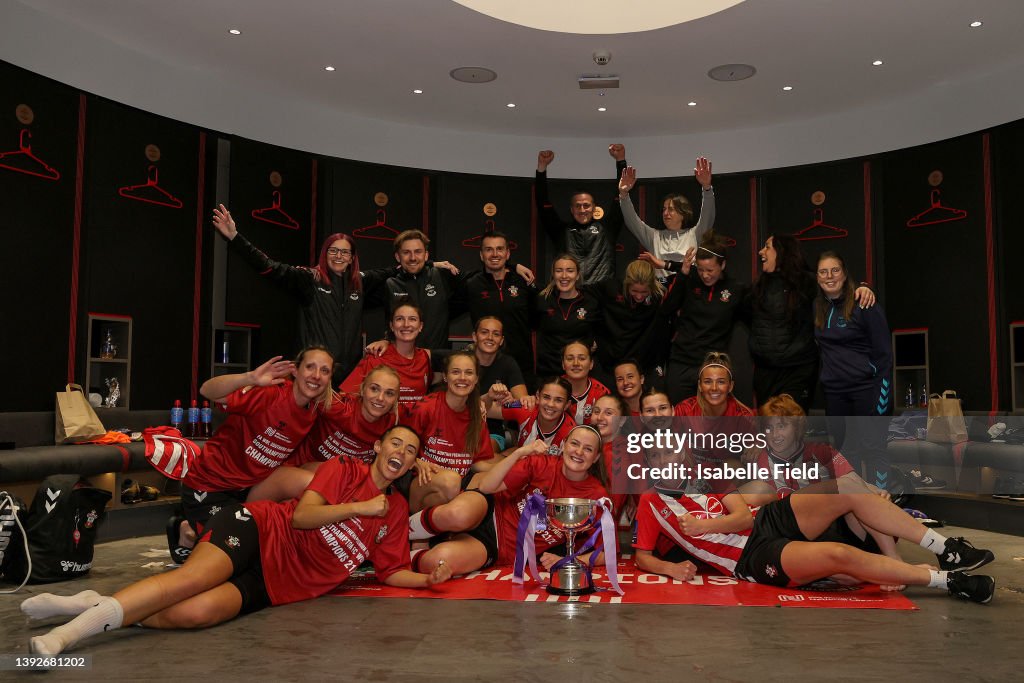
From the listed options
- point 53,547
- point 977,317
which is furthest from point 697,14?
point 53,547

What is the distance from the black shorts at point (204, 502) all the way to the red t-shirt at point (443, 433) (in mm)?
871

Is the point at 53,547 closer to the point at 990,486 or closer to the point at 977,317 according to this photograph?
the point at 990,486

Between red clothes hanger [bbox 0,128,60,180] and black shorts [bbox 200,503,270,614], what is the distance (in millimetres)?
3688

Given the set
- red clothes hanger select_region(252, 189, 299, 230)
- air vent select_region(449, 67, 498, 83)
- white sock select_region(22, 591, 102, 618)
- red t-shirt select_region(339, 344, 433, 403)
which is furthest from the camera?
red clothes hanger select_region(252, 189, 299, 230)

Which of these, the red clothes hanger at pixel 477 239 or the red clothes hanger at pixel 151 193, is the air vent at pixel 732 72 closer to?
the red clothes hanger at pixel 477 239

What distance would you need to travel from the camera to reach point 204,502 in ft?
12.9

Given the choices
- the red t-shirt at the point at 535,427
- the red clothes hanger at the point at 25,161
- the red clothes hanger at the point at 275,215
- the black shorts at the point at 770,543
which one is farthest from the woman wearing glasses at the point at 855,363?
the red clothes hanger at the point at 25,161

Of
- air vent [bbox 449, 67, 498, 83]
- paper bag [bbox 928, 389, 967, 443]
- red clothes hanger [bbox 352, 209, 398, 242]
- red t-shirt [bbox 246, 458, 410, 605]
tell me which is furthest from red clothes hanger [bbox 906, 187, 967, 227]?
red t-shirt [bbox 246, 458, 410, 605]

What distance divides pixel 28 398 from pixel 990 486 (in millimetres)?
6490

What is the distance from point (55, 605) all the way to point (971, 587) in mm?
3379

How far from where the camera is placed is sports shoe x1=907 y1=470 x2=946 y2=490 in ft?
19.7

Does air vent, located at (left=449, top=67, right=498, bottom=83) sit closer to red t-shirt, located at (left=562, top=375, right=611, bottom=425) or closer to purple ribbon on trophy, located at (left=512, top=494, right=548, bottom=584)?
red t-shirt, located at (left=562, top=375, right=611, bottom=425)

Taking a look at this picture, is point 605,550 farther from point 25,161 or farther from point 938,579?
point 25,161

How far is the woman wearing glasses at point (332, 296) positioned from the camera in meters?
5.42
